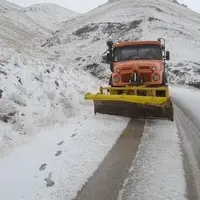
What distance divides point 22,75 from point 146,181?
672cm

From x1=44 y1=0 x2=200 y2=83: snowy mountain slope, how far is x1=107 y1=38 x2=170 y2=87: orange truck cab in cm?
2277

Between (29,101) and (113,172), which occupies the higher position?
(29,101)

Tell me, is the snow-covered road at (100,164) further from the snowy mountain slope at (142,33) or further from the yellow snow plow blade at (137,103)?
the snowy mountain slope at (142,33)

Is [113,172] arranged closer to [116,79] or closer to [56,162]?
[56,162]

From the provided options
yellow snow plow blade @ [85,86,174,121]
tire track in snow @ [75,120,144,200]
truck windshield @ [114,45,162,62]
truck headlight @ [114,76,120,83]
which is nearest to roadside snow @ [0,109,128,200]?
tire track in snow @ [75,120,144,200]

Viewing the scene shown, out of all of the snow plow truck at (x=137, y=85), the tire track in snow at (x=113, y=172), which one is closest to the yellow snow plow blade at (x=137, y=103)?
the snow plow truck at (x=137, y=85)

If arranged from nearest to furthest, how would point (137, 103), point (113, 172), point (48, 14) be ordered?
1. point (113, 172)
2. point (137, 103)
3. point (48, 14)

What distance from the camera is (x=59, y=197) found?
15.9ft

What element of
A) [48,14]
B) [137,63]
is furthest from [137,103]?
[48,14]

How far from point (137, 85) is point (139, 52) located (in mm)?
1524

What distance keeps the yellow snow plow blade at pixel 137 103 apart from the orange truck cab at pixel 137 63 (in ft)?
1.89

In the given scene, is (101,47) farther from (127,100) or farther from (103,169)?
(103,169)

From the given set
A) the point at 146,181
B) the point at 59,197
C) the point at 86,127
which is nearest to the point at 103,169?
the point at 146,181

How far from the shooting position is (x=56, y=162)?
6.27 meters
